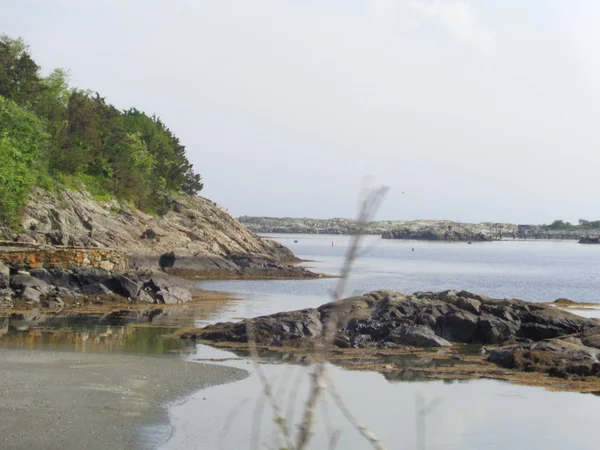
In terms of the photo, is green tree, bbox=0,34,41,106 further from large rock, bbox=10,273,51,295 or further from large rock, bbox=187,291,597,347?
large rock, bbox=187,291,597,347

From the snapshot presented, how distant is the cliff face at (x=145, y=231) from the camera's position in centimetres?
4672

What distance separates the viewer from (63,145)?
58.2 metres

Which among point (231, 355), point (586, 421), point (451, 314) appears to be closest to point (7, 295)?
point (231, 355)

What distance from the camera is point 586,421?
16359 millimetres

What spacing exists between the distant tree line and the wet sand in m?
23.8

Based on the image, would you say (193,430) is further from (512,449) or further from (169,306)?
(169,306)

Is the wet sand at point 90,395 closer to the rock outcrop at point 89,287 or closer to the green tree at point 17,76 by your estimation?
the rock outcrop at point 89,287

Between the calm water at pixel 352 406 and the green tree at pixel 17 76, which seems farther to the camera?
the green tree at pixel 17 76

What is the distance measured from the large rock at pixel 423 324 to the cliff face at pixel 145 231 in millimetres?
19471

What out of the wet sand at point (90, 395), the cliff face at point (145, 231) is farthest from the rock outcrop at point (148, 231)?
the wet sand at point (90, 395)

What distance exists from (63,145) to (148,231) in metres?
8.66

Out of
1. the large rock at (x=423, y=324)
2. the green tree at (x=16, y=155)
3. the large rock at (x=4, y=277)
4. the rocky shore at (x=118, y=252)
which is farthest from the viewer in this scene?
the green tree at (x=16, y=155)

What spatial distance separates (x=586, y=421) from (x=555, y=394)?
9.48ft

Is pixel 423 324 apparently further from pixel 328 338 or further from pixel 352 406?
pixel 328 338
